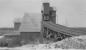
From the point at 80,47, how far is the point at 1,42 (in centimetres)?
2017

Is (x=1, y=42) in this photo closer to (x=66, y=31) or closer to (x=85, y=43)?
(x=66, y=31)

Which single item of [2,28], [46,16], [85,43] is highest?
[46,16]

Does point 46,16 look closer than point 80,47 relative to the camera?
No

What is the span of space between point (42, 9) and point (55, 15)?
3.73 m

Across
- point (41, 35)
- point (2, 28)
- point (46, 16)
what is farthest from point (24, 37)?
point (2, 28)

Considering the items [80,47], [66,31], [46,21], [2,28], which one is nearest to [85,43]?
[80,47]

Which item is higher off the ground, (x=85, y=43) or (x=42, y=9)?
(x=42, y=9)

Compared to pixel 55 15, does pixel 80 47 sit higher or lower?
lower

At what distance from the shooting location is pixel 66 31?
111ft

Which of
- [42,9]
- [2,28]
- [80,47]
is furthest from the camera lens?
[2,28]

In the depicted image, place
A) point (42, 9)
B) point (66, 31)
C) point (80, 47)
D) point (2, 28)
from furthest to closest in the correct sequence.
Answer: point (2, 28) → point (42, 9) → point (66, 31) → point (80, 47)

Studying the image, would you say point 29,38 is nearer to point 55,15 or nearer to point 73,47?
point 55,15

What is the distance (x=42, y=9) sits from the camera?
1529 inches

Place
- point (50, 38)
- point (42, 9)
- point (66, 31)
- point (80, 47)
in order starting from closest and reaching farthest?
point (80, 47), point (66, 31), point (50, 38), point (42, 9)
